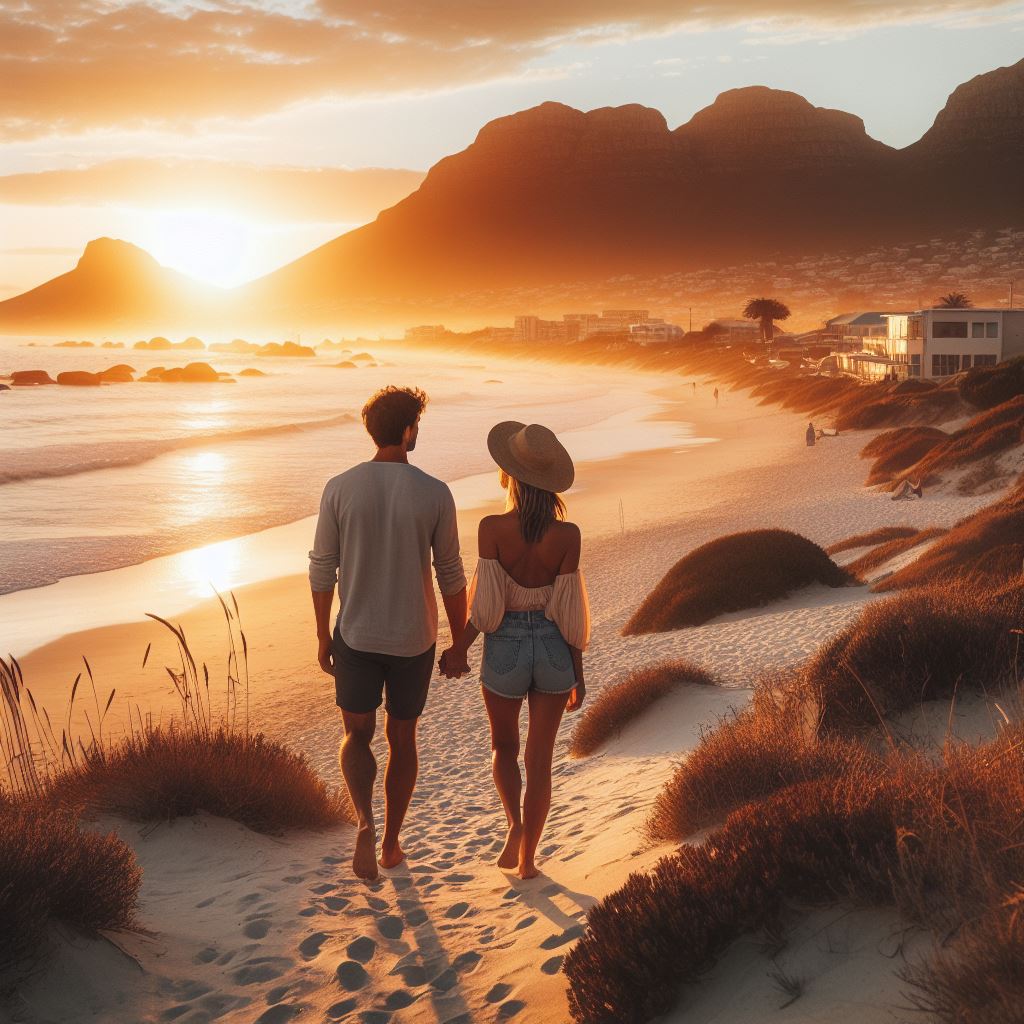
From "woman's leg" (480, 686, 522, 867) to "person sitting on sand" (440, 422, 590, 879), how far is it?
0.04 feet

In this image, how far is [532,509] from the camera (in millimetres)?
4969

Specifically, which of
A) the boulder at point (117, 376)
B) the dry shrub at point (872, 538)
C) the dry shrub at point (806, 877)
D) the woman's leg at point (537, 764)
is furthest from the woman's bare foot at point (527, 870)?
the boulder at point (117, 376)

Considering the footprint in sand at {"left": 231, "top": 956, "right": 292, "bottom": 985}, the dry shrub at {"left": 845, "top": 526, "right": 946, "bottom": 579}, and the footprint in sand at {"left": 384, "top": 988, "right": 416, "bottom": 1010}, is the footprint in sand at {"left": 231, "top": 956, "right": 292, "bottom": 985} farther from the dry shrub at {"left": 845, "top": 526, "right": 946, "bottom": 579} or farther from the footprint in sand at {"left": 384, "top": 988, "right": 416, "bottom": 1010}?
the dry shrub at {"left": 845, "top": 526, "right": 946, "bottom": 579}

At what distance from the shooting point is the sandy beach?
3.81 metres

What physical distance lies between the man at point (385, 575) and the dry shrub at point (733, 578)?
9706mm

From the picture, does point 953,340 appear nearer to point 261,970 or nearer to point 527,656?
point 527,656

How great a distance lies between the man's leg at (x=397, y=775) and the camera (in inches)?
213

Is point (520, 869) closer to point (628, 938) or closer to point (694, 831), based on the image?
point (694, 831)

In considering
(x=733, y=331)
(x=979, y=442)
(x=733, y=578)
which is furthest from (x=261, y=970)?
(x=733, y=331)

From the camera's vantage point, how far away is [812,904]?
354 cm

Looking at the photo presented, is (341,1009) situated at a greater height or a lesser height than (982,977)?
lesser

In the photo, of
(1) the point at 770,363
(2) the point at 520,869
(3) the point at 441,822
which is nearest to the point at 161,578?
(3) the point at 441,822

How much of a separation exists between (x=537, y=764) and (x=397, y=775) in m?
0.77

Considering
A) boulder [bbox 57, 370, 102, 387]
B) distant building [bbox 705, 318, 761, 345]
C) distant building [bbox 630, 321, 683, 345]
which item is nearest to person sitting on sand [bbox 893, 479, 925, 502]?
boulder [bbox 57, 370, 102, 387]
